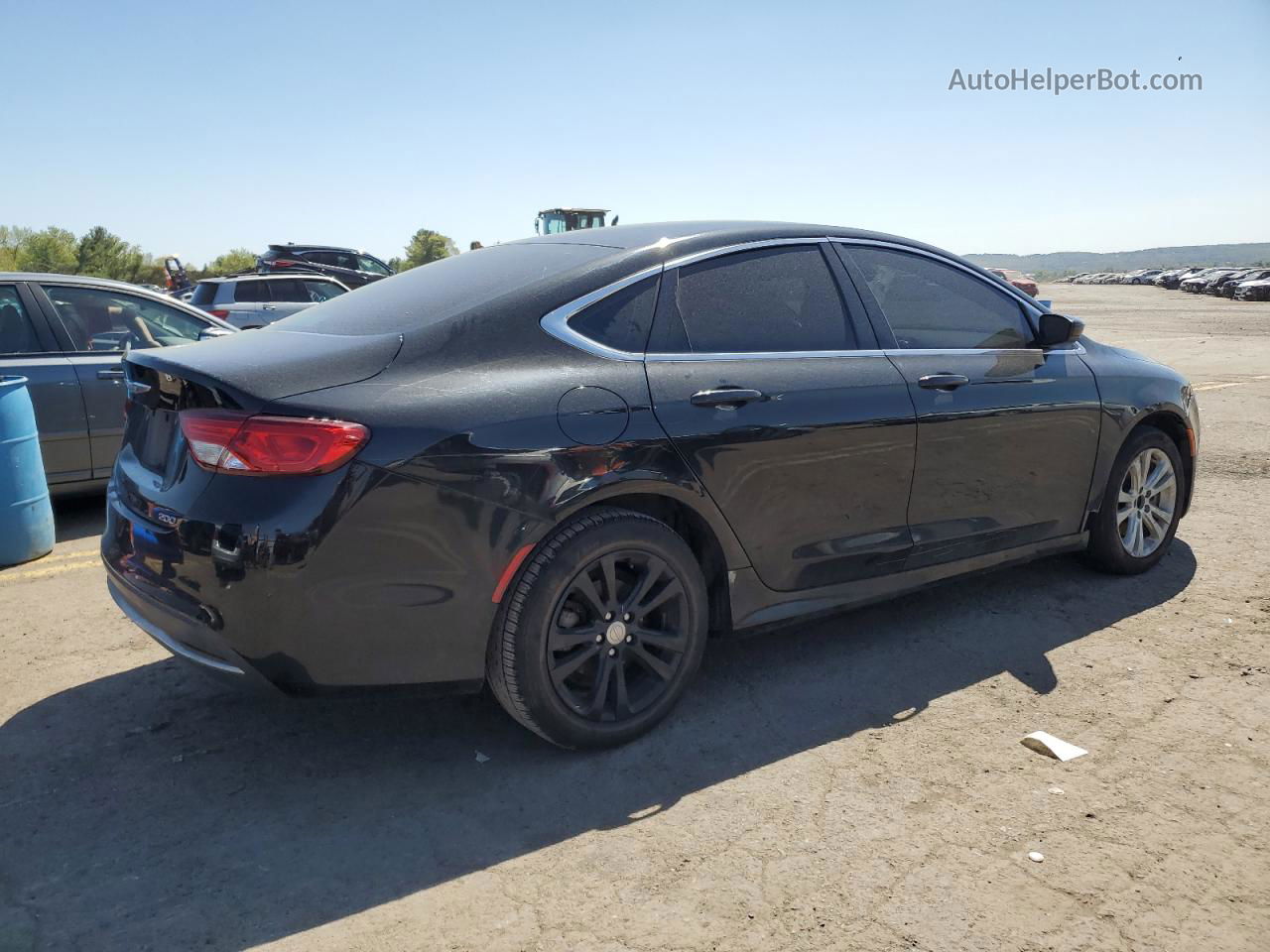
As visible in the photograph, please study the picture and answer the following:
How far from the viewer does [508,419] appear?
2930mm

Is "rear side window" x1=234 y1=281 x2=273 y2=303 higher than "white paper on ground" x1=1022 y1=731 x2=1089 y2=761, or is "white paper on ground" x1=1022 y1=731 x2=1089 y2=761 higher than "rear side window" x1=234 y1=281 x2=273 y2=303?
"rear side window" x1=234 y1=281 x2=273 y2=303

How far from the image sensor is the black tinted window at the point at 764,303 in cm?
347

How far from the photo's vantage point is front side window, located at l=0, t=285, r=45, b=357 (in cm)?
592

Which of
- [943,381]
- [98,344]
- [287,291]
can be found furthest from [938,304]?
[287,291]

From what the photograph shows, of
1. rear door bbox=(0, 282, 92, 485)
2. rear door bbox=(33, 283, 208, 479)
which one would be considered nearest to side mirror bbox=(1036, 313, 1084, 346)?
rear door bbox=(33, 283, 208, 479)

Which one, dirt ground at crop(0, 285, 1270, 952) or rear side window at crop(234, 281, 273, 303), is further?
rear side window at crop(234, 281, 273, 303)

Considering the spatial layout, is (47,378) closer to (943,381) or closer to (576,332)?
(576,332)

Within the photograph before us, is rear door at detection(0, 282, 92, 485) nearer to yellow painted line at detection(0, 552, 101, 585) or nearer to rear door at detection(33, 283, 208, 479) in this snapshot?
rear door at detection(33, 283, 208, 479)

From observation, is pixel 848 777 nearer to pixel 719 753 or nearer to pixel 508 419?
pixel 719 753

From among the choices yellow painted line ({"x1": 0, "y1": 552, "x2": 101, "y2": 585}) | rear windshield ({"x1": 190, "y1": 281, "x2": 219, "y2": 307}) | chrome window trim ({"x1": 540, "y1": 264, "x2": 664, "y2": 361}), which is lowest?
yellow painted line ({"x1": 0, "y1": 552, "x2": 101, "y2": 585})

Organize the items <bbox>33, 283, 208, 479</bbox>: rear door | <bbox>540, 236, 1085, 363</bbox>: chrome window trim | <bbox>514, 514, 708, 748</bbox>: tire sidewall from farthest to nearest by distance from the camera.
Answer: <bbox>33, 283, 208, 479</bbox>: rear door, <bbox>540, 236, 1085, 363</bbox>: chrome window trim, <bbox>514, 514, 708, 748</bbox>: tire sidewall

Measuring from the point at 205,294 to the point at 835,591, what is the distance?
43.9 ft

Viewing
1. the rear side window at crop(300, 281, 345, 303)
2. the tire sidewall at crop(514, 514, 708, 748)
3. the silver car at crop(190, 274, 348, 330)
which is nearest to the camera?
the tire sidewall at crop(514, 514, 708, 748)

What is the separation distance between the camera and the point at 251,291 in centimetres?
1498
